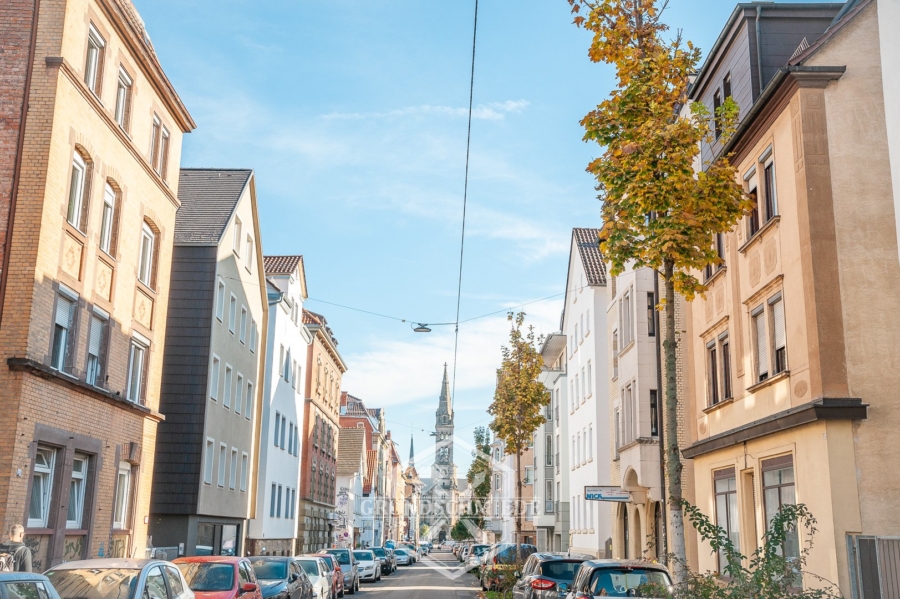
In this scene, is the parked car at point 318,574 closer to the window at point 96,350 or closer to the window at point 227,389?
the window at point 96,350

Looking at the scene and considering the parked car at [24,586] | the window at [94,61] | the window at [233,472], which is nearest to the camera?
the parked car at [24,586]

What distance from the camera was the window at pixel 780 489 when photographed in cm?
1645

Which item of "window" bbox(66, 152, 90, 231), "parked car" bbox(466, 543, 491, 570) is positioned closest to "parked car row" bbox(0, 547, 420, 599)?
"window" bbox(66, 152, 90, 231)

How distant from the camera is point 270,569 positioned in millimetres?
20281

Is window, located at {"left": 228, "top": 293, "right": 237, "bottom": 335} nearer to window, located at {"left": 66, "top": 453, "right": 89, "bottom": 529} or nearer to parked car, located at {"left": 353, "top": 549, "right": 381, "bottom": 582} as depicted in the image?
window, located at {"left": 66, "top": 453, "right": 89, "bottom": 529}

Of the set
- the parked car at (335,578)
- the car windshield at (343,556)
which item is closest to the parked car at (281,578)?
the parked car at (335,578)

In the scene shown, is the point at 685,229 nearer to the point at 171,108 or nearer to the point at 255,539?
the point at 171,108

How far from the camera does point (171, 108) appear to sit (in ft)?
81.4

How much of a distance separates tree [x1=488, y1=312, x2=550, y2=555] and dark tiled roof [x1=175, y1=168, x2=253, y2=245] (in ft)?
41.6

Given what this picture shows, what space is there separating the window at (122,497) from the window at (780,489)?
1520cm

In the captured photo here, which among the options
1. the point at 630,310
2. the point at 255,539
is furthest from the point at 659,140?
the point at 255,539

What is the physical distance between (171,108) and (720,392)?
660 inches

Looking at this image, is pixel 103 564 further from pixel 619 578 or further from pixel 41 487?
pixel 41 487

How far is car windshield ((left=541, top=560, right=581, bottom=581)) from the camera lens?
19.0 metres
